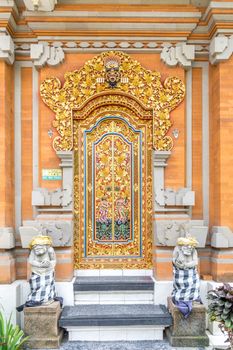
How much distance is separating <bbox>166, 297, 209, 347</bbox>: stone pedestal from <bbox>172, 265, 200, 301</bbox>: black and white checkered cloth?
0.54 feet

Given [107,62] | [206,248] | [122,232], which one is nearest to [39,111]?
[107,62]

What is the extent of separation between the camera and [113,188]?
592 cm

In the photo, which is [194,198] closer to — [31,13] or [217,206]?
A: [217,206]

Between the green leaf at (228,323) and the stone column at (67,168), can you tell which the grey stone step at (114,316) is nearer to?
the green leaf at (228,323)

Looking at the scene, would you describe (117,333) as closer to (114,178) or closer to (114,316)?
(114,316)

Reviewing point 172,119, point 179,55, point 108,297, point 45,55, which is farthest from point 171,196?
point 45,55

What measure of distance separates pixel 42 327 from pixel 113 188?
219 cm

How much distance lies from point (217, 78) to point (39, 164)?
2.90m

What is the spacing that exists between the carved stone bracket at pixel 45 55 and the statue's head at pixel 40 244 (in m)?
2.52

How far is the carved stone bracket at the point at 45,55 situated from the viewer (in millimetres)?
5652

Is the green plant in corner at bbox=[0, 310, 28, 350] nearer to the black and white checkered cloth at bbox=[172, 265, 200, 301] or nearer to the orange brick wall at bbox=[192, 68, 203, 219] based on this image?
the black and white checkered cloth at bbox=[172, 265, 200, 301]

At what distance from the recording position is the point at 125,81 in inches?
227

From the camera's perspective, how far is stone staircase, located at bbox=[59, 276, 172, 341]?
498 centimetres

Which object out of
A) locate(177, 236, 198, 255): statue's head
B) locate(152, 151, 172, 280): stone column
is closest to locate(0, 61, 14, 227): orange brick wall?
locate(152, 151, 172, 280): stone column
